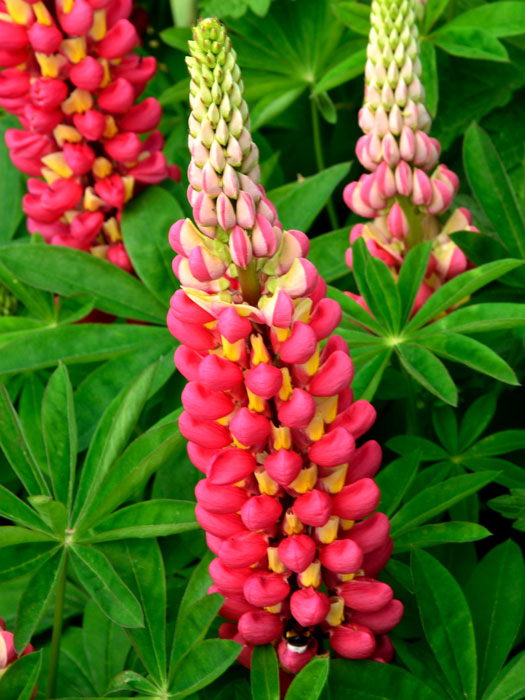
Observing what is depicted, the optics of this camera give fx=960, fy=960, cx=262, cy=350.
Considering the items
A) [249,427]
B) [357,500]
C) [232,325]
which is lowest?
[357,500]

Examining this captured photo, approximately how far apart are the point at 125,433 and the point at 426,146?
1.93 feet

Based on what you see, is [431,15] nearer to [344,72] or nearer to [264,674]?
[344,72]

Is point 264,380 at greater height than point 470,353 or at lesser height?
greater

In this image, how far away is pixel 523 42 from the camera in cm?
179

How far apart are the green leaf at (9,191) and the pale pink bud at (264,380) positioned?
1056mm

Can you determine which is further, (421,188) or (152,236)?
(152,236)

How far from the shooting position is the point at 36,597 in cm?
107

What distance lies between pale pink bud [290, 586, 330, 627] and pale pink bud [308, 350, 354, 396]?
0.70 feet

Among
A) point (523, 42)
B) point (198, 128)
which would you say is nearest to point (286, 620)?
point (198, 128)

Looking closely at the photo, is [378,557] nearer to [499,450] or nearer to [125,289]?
[499,450]

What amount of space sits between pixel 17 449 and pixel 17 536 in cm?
14

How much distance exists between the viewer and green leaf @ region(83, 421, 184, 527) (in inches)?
43.1

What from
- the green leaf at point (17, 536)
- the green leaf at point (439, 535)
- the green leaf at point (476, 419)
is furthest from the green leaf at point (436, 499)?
the green leaf at point (17, 536)

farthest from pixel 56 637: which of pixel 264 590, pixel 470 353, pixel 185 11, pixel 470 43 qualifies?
pixel 185 11
